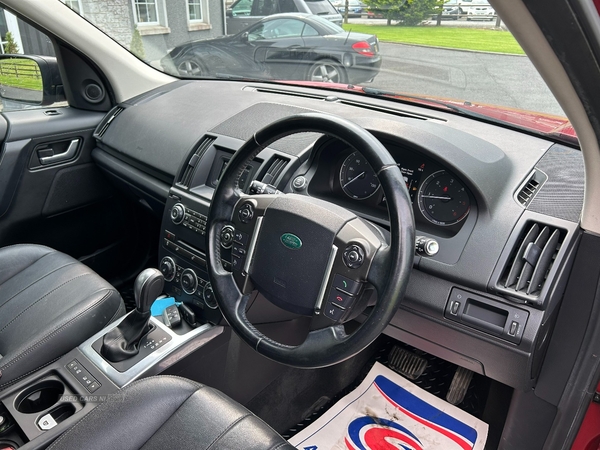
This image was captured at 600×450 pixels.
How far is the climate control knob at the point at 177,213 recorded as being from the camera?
170 cm

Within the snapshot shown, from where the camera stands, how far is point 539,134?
154 centimetres

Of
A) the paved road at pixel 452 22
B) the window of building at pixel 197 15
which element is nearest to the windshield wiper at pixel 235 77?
the window of building at pixel 197 15

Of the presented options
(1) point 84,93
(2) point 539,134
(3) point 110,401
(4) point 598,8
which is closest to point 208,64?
(1) point 84,93

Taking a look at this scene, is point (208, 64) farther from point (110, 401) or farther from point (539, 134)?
point (110, 401)

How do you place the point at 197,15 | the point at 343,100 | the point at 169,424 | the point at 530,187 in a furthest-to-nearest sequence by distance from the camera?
the point at 197,15 → the point at 343,100 → the point at 530,187 → the point at 169,424

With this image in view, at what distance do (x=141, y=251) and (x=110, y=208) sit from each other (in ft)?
0.85

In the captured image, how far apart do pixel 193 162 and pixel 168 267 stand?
37 centimetres

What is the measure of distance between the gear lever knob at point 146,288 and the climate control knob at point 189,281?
201 mm

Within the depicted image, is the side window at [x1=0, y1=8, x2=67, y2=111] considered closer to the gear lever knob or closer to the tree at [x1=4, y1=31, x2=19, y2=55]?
the tree at [x1=4, y1=31, x2=19, y2=55]

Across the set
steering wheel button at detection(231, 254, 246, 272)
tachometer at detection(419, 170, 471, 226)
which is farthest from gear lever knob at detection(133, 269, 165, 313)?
tachometer at detection(419, 170, 471, 226)

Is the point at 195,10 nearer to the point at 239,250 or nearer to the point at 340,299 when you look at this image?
the point at 239,250

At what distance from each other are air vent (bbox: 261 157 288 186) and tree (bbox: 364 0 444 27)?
0.61 meters

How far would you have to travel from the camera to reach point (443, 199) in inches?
53.9

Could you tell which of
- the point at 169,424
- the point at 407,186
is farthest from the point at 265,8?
the point at 169,424
